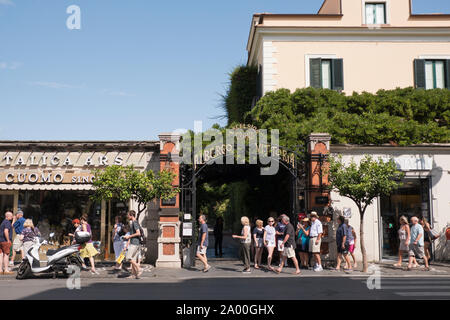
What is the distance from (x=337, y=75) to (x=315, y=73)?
39.2 inches

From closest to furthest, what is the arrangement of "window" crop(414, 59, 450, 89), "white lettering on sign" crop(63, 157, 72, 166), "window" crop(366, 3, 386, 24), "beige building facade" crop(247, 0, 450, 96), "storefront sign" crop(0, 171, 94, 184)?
"storefront sign" crop(0, 171, 94, 184), "white lettering on sign" crop(63, 157, 72, 166), "window" crop(414, 59, 450, 89), "beige building facade" crop(247, 0, 450, 96), "window" crop(366, 3, 386, 24)

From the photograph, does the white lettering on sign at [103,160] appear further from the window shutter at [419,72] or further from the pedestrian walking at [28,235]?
the window shutter at [419,72]

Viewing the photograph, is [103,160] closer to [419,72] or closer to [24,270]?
[24,270]

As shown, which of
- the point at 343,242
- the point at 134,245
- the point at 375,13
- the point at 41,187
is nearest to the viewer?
the point at 134,245

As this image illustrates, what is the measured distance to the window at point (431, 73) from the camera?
1980cm

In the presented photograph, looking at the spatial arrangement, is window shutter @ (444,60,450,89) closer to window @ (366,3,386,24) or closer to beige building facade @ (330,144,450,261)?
window @ (366,3,386,24)

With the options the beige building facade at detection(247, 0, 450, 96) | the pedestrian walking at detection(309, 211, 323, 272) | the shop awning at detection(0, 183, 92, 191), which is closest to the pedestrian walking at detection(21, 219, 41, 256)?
the shop awning at detection(0, 183, 92, 191)

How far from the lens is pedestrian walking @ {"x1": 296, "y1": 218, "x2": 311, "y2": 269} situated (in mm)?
14133

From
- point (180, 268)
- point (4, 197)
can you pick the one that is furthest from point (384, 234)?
point (4, 197)

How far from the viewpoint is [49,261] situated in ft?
38.6

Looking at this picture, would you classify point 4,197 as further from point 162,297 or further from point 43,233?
point 162,297

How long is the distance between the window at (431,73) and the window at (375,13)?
268cm

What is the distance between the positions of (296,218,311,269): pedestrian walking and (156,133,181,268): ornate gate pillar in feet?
13.4

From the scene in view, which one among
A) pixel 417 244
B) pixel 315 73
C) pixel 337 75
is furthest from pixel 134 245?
pixel 337 75
